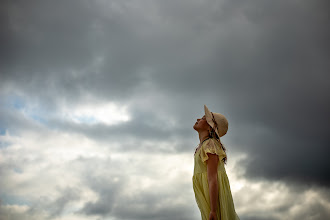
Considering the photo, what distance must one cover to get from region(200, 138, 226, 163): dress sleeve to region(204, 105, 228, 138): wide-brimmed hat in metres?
0.48

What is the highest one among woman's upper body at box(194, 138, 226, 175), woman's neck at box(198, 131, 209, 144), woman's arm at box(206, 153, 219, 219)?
woman's neck at box(198, 131, 209, 144)

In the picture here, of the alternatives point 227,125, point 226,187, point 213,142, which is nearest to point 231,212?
point 226,187

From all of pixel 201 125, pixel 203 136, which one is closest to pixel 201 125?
pixel 201 125

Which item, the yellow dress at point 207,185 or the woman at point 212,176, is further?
the yellow dress at point 207,185

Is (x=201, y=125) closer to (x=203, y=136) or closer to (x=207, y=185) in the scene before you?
(x=203, y=136)

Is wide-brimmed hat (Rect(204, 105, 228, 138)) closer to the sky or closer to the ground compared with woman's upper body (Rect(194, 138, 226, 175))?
closer to the sky

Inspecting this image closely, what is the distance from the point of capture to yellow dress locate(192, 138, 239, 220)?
775cm

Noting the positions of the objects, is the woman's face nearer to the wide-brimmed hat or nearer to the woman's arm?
the wide-brimmed hat

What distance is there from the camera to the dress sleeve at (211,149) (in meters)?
7.93

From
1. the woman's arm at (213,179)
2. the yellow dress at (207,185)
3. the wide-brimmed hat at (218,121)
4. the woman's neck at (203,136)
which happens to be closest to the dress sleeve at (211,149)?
the yellow dress at (207,185)

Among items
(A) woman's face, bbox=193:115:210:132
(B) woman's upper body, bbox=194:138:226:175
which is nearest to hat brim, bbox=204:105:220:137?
(A) woman's face, bbox=193:115:210:132

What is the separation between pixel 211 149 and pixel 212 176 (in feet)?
2.21

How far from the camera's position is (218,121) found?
8695mm

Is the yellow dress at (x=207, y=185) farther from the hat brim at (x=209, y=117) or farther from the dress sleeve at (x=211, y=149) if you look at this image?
the hat brim at (x=209, y=117)
